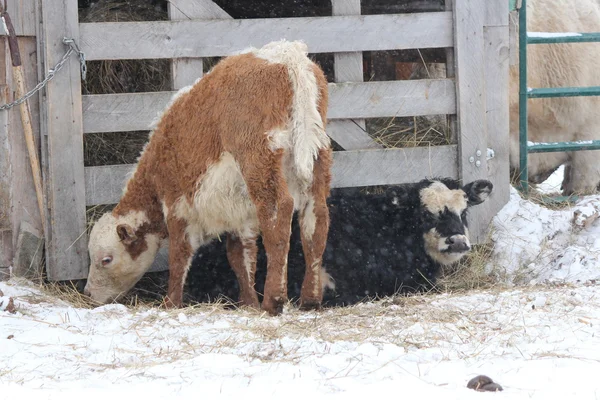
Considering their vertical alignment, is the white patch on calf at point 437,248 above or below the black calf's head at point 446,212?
below

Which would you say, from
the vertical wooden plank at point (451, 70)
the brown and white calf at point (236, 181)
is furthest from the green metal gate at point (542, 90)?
the brown and white calf at point (236, 181)

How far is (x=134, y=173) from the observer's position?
21.3 ft

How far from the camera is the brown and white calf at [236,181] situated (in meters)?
5.47

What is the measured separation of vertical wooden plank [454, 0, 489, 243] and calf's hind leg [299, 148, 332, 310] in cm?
183

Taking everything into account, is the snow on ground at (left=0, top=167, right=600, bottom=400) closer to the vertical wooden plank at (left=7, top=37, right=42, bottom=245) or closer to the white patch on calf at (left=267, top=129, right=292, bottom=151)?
the vertical wooden plank at (left=7, top=37, right=42, bottom=245)

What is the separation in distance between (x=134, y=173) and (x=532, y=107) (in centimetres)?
442

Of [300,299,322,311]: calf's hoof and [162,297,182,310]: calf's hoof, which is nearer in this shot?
[300,299,322,311]: calf's hoof

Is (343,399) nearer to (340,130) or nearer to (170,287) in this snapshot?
(170,287)

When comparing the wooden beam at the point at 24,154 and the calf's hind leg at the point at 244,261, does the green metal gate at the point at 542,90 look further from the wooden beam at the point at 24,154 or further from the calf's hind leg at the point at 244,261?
the wooden beam at the point at 24,154

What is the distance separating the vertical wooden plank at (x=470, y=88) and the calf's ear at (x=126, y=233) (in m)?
2.73

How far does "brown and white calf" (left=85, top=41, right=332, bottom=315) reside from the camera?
5.47 m

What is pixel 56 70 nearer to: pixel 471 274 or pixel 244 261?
pixel 244 261

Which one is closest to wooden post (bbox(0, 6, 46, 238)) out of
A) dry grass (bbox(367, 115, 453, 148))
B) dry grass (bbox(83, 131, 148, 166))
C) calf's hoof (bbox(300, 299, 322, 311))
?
dry grass (bbox(83, 131, 148, 166))

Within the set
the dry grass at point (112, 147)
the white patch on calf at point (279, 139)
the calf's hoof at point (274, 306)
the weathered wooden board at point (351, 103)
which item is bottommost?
the calf's hoof at point (274, 306)
